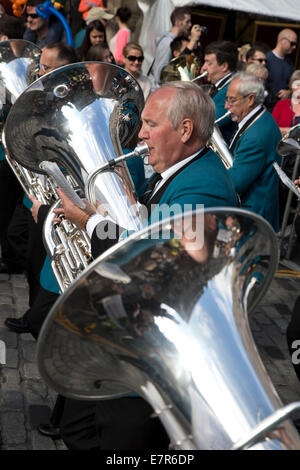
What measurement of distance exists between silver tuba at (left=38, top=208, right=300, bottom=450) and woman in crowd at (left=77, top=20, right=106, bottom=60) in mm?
6067

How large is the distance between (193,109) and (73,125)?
82cm

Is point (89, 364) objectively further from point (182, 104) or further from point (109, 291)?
point (182, 104)

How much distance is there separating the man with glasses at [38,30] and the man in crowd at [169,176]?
16.6 ft

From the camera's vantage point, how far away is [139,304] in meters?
1.67

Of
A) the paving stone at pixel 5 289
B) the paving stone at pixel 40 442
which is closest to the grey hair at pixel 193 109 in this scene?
the paving stone at pixel 40 442

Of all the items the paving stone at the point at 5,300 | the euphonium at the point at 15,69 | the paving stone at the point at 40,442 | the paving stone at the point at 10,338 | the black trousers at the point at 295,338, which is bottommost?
the paving stone at the point at 5,300

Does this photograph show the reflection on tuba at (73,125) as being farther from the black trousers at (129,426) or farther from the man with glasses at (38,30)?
the man with glasses at (38,30)

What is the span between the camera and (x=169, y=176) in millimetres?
2367

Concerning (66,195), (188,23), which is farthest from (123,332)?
(188,23)

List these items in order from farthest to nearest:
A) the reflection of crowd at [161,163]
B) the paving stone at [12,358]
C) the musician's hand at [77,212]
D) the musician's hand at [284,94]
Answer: the musician's hand at [284,94] < the paving stone at [12,358] < the musician's hand at [77,212] < the reflection of crowd at [161,163]

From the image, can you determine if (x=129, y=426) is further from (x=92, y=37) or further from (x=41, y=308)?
(x=92, y=37)

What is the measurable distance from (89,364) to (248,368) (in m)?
0.42

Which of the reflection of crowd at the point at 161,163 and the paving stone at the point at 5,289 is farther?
the paving stone at the point at 5,289

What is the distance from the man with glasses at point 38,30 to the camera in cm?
725
